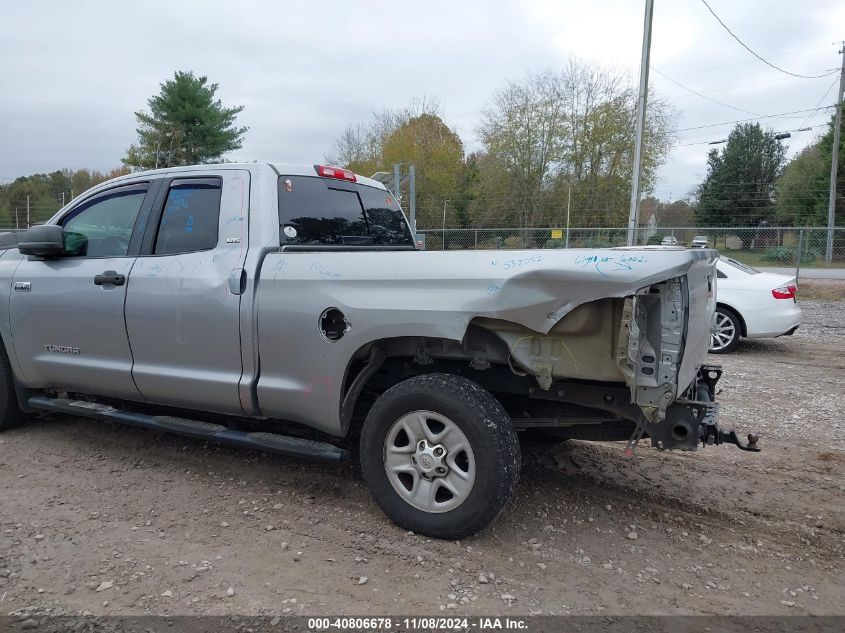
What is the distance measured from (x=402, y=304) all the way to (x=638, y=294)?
1127 millimetres

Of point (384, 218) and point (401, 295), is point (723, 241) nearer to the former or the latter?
point (384, 218)

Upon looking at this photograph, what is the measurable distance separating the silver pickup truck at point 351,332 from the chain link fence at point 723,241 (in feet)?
40.2

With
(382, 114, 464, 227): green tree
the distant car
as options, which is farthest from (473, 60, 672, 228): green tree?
the distant car

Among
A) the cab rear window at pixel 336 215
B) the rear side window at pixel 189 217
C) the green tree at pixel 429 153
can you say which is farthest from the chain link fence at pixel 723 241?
the green tree at pixel 429 153

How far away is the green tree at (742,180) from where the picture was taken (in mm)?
44719

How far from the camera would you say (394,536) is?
10.8 ft

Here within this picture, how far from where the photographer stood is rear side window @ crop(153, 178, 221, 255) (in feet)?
12.7

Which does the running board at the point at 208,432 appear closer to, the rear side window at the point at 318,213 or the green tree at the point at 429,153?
the rear side window at the point at 318,213

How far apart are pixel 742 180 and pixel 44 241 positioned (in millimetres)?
50770

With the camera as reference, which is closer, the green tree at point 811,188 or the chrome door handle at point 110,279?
the chrome door handle at point 110,279

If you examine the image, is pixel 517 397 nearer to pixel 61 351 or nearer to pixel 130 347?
pixel 130 347

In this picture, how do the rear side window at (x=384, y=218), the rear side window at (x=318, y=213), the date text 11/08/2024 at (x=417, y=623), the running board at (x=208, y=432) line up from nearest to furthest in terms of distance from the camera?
the date text 11/08/2024 at (x=417, y=623)
the running board at (x=208, y=432)
the rear side window at (x=318, y=213)
the rear side window at (x=384, y=218)

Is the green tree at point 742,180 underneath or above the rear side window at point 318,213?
above

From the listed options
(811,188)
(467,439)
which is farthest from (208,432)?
(811,188)
